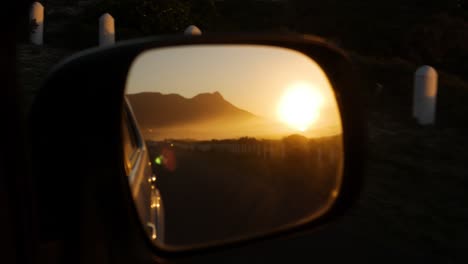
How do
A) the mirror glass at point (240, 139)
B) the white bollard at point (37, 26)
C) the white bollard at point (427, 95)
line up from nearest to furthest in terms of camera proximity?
the mirror glass at point (240, 139) < the white bollard at point (427, 95) < the white bollard at point (37, 26)

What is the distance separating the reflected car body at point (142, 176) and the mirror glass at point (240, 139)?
2cm

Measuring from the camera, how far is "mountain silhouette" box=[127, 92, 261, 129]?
2.53 metres

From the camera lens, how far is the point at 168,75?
2.47m

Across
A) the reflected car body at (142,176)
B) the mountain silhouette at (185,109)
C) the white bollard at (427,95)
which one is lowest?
the reflected car body at (142,176)

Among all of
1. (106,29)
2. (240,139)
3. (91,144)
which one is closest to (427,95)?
(106,29)

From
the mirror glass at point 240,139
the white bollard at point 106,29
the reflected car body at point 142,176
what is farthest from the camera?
the white bollard at point 106,29

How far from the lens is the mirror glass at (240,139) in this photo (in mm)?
2438

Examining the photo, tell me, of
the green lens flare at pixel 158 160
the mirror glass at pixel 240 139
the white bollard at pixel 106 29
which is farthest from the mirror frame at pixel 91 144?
the white bollard at pixel 106 29

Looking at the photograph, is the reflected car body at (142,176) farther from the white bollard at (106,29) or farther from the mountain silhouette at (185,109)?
the white bollard at (106,29)

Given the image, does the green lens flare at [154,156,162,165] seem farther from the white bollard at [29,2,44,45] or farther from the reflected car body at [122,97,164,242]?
the white bollard at [29,2,44,45]

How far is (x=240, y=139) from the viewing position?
2592 millimetres

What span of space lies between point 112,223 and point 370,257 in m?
4.46

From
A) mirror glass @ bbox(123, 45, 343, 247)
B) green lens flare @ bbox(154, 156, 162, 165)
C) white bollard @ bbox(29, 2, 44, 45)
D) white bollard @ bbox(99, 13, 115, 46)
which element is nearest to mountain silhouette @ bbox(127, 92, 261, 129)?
mirror glass @ bbox(123, 45, 343, 247)

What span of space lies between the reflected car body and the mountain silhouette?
8 cm
